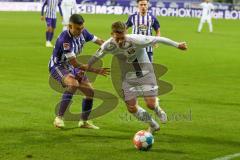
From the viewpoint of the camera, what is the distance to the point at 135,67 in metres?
10.3

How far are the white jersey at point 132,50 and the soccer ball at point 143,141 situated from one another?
125 cm

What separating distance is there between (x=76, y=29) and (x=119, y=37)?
123 centimetres

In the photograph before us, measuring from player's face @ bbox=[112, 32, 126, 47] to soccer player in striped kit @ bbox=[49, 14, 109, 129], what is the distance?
1060 mm

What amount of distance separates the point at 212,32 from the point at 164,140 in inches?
1143

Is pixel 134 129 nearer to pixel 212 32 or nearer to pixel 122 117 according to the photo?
pixel 122 117

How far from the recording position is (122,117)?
12.2 m

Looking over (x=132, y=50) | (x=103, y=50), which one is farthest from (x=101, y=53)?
(x=132, y=50)

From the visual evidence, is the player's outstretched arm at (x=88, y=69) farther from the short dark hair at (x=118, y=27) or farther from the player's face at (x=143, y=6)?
the player's face at (x=143, y=6)

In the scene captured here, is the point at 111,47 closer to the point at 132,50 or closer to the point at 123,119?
the point at 132,50

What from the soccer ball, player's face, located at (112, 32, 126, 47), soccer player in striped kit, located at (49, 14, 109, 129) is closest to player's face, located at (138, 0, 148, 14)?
soccer player in striped kit, located at (49, 14, 109, 129)

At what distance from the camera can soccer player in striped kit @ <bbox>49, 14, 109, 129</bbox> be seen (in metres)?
10.8

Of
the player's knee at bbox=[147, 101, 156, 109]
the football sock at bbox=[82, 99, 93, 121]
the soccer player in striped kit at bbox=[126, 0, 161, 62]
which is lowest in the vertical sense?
the football sock at bbox=[82, 99, 93, 121]

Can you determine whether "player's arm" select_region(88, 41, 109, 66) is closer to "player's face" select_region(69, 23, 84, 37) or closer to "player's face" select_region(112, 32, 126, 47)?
"player's face" select_region(112, 32, 126, 47)

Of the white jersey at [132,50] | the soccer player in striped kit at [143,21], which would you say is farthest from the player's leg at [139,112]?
the soccer player in striped kit at [143,21]
